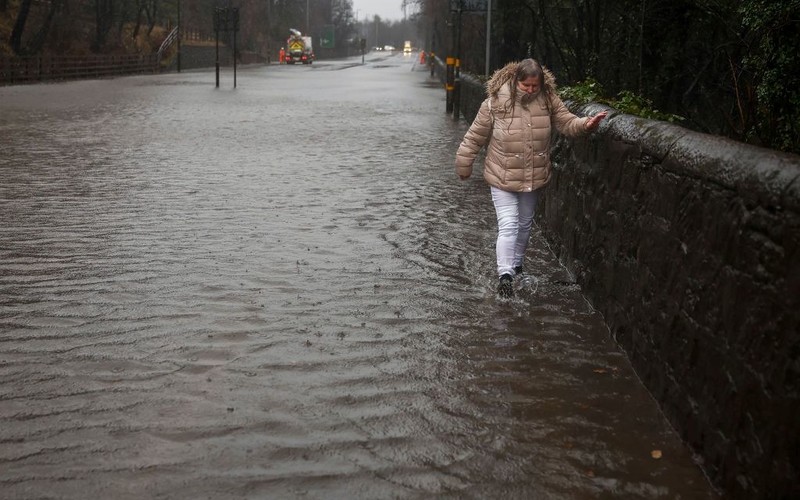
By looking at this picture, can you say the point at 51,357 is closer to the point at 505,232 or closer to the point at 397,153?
the point at 505,232

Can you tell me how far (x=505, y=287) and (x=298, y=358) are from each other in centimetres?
189

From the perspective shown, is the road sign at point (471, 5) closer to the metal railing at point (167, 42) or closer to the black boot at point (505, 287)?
the black boot at point (505, 287)

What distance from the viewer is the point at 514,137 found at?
6488mm

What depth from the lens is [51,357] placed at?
16.7ft

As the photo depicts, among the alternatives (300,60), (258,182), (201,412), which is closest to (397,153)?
(258,182)

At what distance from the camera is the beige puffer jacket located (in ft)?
21.3

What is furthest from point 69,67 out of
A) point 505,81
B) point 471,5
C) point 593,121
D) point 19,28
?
point 593,121

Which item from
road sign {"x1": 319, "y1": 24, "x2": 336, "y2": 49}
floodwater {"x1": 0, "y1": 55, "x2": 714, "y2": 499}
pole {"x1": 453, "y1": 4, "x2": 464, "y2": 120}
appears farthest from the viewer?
road sign {"x1": 319, "y1": 24, "x2": 336, "y2": 49}

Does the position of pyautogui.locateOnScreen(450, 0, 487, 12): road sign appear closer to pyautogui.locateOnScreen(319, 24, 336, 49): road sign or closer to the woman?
the woman

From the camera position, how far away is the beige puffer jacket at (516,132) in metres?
6.48

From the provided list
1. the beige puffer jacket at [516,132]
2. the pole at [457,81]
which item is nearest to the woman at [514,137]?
the beige puffer jacket at [516,132]

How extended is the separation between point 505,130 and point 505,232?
0.70m

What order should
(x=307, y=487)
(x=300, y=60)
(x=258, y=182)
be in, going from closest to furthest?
(x=307, y=487)
(x=258, y=182)
(x=300, y=60)

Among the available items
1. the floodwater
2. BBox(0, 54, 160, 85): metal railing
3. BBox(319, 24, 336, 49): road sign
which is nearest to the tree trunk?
BBox(0, 54, 160, 85): metal railing
